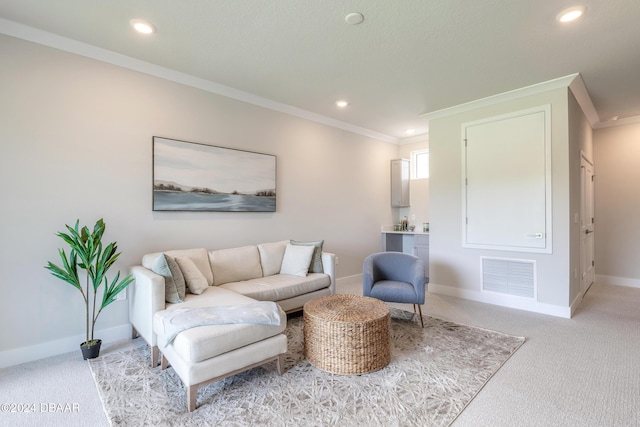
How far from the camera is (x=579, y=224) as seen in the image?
13.0 ft

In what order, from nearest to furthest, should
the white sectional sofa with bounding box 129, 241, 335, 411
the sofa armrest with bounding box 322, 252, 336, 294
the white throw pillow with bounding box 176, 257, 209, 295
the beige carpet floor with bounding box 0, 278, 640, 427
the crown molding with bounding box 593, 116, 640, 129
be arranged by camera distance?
the beige carpet floor with bounding box 0, 278, 640, 427
the white sectional sofa with bounding box 129, 241, 335, 411
the white throw pillow with bounding box 176, 257, 209, 295
the sofa armrest with bounding box 322, 252, 336, 294
the crown molding with bounding box 593, 116, 640, 129

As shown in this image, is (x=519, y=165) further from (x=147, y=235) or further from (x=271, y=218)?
(x=147, y=235)

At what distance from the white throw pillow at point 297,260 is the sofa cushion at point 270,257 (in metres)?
0.06

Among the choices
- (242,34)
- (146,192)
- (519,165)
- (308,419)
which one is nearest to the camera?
(308,419)

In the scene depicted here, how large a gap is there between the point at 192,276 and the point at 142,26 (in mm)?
2205

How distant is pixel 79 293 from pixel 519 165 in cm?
506

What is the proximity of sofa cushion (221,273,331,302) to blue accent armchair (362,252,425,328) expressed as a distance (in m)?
0.59

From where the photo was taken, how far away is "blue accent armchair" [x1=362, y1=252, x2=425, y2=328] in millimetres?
3214

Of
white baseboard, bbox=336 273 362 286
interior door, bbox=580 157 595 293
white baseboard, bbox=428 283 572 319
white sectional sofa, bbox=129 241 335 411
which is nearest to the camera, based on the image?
white sectional sofa, bbox=129 241 335 411

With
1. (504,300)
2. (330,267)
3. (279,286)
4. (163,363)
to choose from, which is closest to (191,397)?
(163,363)

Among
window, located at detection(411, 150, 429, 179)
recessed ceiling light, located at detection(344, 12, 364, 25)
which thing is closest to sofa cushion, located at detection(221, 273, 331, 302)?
recessed ceiling light, located at detection(344, 12, 364, 25)

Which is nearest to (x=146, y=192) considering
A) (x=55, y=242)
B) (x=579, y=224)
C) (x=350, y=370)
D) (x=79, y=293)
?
(x=55, y=242)

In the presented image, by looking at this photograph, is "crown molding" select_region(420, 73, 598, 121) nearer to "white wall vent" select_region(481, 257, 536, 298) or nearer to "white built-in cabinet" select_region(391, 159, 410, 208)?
"white built-in cabinet" select_region(391, 159, 410, 208)

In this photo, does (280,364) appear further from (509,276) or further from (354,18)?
(509,276)
